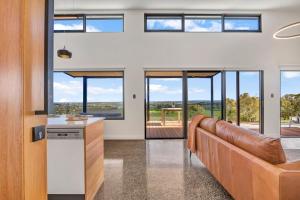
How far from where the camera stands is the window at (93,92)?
22.3ft

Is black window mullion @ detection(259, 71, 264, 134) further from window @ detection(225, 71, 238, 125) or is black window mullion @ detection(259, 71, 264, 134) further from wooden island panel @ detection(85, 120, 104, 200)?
wooden island panel @ detection(85, 120, 104, 200)

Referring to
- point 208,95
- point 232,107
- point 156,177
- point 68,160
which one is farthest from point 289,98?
point 68,160

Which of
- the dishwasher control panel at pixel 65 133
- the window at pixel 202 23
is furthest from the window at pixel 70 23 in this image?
the dishwasher control panel at pixel 65 133

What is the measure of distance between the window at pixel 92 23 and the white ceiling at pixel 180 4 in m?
0.27

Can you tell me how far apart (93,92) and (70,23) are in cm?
229

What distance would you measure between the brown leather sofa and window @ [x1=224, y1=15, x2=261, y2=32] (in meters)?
4.77

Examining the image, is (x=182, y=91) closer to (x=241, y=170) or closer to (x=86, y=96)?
(x=86, y=96)

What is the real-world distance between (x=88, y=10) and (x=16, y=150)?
6.45 metres

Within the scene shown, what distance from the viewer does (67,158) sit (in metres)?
2.46

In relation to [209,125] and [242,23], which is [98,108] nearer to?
[209,125]

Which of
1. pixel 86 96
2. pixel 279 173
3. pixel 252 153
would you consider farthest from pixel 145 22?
pixel 279 173

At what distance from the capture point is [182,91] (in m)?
6.78

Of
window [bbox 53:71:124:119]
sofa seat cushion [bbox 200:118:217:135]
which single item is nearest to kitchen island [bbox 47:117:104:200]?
sofa seat cushion [bbox 200:118:217:135]

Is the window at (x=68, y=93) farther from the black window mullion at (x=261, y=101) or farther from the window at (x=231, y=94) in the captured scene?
the black window mullion at (x=261, y=101)
